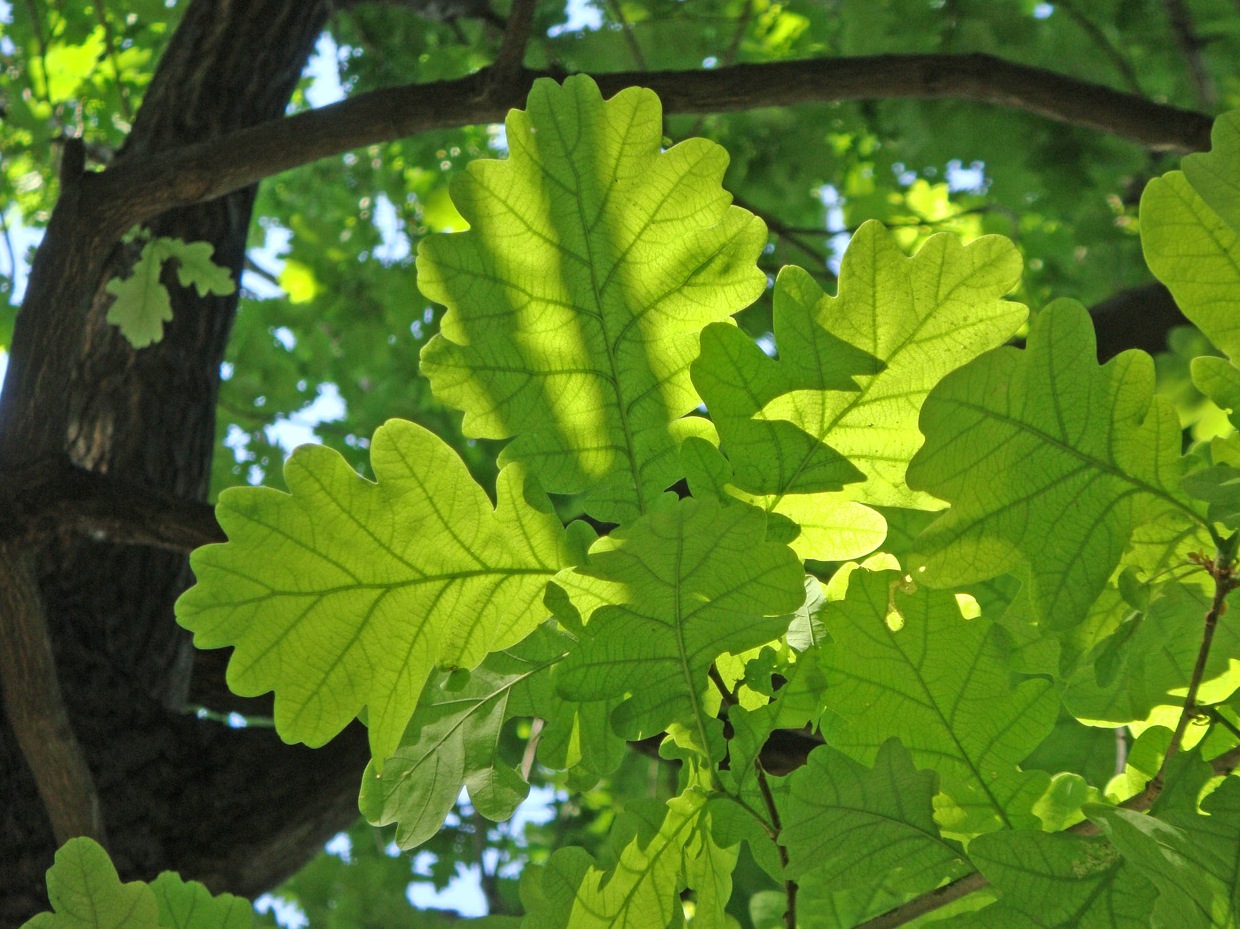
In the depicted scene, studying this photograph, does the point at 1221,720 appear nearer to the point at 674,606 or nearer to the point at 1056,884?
the point at 1056,884

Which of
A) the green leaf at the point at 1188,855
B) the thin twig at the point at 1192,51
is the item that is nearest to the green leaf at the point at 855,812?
the green leaf at the point at 1188,855

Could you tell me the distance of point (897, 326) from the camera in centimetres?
63

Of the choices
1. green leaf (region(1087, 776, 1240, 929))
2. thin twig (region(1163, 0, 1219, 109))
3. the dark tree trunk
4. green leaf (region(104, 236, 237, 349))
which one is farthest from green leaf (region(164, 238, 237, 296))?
thin twig (region(1163, 0, 1219, 109))

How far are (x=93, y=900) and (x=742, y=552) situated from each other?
0.49 meters

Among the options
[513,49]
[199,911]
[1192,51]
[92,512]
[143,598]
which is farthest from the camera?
[1192,51]

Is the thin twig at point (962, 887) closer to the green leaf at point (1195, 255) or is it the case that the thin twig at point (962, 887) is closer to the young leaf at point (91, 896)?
the green leaf at point (1195, 255)

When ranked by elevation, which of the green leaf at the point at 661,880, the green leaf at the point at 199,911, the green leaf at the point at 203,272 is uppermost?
the green leaf at the point at 203,272

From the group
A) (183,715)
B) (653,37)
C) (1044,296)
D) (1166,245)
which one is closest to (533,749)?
(1166,245)

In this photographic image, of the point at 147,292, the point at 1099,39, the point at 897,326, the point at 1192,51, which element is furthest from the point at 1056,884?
the point at 1099,39

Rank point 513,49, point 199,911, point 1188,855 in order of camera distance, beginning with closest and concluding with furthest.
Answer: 1. point 1188,855
2. point 199,911
3. point 513,49

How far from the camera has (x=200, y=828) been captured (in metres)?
1.66

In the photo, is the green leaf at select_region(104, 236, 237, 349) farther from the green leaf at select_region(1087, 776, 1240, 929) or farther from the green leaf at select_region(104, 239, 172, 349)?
the green leaf at select_region(1087, 776, 1240, 929)

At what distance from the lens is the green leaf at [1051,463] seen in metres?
0.58

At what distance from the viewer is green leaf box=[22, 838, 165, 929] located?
70 cm
